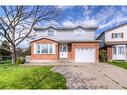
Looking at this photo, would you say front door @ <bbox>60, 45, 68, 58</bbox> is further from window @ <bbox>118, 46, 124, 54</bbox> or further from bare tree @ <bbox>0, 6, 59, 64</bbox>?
window @ <bbox>118, 46, 124, 54</bbox>

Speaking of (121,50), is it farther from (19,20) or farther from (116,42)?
(19,20)

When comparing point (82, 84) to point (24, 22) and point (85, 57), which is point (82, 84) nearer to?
point (85, 57)

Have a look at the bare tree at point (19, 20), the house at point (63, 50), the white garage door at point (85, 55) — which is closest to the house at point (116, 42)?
the house at point (63, 50)

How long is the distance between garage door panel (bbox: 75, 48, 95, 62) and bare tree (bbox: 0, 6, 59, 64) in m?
5.15

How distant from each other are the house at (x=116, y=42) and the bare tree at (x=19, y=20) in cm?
775

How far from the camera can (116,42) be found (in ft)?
95.5

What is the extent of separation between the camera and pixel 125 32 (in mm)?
29797

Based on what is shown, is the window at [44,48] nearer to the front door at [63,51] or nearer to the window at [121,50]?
the front door at [63,51]

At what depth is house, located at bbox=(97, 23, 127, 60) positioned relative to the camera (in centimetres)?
2873

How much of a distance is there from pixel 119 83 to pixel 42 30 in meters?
18.5

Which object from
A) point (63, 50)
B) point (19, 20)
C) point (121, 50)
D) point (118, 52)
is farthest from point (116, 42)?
point (19, 20)

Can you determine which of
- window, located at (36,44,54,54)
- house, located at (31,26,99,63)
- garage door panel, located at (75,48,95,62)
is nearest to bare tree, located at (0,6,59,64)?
house, located at (31,26,99,63)
